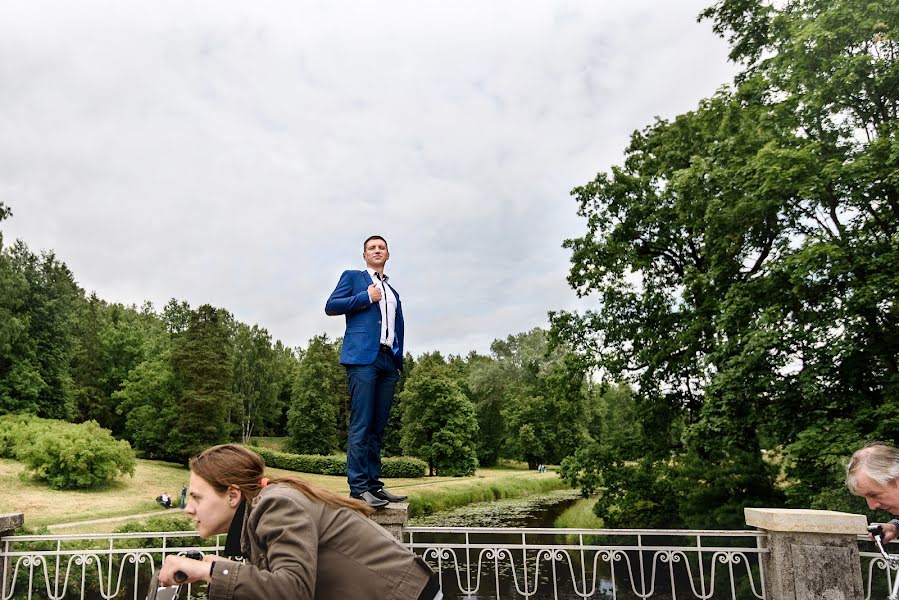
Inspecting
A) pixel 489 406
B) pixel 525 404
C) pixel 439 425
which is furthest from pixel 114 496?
pixel 489 406

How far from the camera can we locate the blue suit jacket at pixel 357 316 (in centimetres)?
490

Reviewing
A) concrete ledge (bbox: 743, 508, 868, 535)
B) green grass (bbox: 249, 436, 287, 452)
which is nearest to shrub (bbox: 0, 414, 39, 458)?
green grass (bbox: 249, 436, 287, 452)

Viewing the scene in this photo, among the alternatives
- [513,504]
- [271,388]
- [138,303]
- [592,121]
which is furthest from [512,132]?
[138,303]

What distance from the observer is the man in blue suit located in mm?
4859

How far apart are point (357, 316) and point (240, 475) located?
3065mm

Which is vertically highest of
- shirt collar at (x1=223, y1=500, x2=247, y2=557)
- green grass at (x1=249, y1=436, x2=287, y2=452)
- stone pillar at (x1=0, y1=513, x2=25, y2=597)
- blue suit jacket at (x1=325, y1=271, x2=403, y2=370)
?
blue suit jacket at (x1=325, y1=271, x2=403, y2=370)

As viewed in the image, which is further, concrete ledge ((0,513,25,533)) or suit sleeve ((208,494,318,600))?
concrete ledge ((0,513,25,533))

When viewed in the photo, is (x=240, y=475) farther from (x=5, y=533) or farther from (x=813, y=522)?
(x=5, y=533)

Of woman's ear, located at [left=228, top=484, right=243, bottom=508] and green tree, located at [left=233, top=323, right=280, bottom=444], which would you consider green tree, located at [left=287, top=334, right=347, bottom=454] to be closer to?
green tree, located at [left=233, top=323, right=280, bottom=444]

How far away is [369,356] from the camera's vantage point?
4.91m

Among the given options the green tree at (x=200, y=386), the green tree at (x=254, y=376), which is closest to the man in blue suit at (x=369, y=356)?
the green tree at (x=200, y=386)

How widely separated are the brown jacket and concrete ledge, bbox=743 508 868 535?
11.8 ft

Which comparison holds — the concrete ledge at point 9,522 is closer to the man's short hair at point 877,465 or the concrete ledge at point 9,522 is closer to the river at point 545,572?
the river at point 545,572

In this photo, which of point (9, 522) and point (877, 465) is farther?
point (9, 522)
